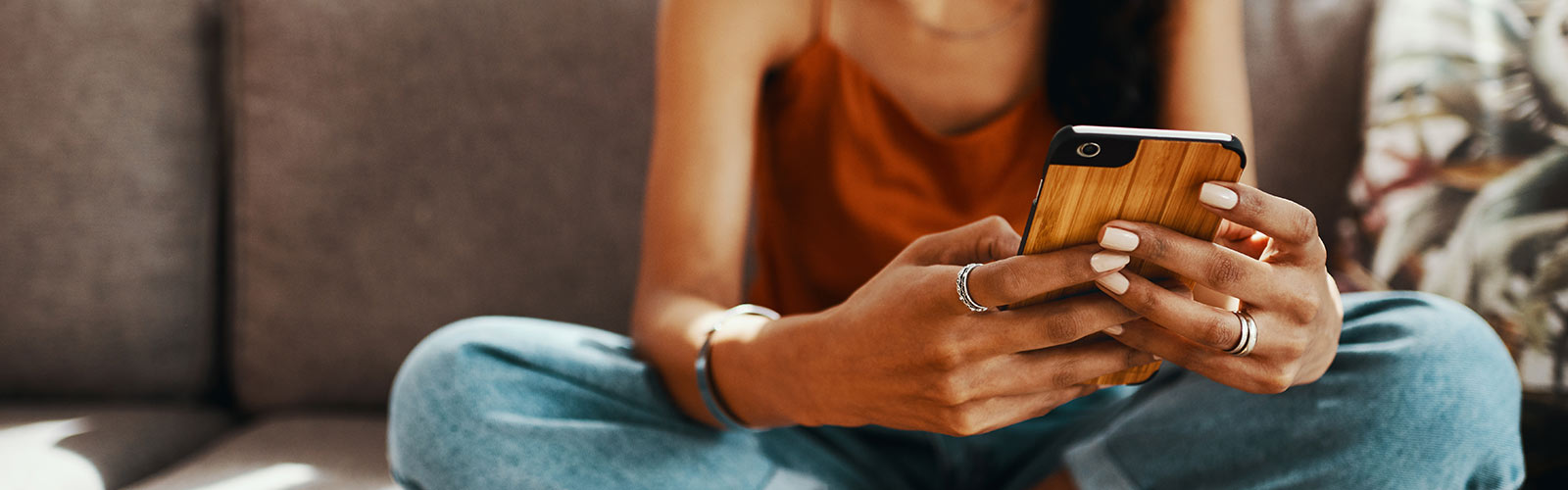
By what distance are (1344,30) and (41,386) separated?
60.2 inches

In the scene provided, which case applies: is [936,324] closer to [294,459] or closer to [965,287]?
[965,287]

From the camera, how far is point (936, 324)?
488mm

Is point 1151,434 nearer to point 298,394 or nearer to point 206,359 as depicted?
point 298,394

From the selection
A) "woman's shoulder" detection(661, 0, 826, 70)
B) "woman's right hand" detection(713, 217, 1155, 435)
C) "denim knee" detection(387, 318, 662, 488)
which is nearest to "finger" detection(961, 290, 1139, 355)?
"woman's right hand" detection(713, 217, 1155, 435)

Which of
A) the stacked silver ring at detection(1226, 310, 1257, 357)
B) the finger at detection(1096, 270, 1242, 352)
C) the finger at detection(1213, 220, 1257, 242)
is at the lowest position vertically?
the stacked silver ring at detection(1226, 310, 1257, 357)

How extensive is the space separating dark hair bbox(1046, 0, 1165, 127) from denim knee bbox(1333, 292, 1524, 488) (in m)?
Answer: 0.33

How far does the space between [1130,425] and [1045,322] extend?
24 centimetres

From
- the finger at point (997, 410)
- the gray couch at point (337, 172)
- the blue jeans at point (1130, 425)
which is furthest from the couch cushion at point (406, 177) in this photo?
the finger at point (997, 410)

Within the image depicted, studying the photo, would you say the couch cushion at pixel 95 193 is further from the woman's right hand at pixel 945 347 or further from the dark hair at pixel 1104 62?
the dark hair at pixel 1104 62

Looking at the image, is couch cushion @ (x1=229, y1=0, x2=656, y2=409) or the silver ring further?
couch cushion @ (x1=229, y1=0, x2=656, y2=409)

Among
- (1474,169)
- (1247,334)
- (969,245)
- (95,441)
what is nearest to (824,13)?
(969,245)

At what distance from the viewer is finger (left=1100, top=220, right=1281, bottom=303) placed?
445 mm

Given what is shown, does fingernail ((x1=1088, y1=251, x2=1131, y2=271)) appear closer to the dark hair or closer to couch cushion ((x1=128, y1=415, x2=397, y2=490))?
the dark hair

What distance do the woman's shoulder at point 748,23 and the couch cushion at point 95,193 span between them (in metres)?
0.64
